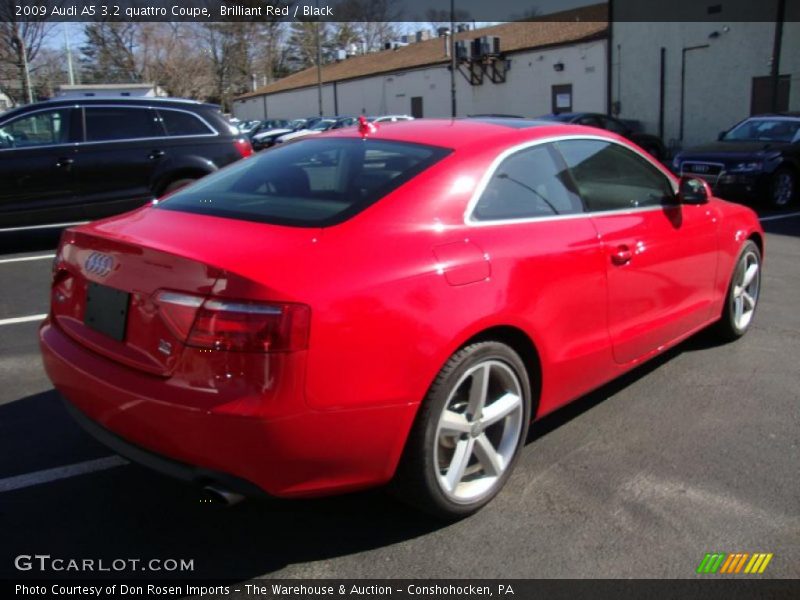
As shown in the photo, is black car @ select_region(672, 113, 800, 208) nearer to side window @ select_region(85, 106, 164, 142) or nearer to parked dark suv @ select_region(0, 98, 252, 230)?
parked dark suv @ select_region(0, 98, 252, 230)

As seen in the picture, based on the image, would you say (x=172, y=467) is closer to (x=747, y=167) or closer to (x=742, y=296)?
(x=742, y=296)

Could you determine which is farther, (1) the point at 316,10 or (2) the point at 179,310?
(1) the point at 316,10

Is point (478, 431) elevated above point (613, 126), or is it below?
below

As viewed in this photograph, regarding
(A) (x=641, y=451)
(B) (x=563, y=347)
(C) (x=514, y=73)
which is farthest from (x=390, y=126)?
(C) (x=514, y=73)

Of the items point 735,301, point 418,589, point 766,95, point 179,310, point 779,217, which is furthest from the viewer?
point 766,95

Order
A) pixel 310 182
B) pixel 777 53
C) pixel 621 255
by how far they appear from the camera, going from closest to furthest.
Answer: pixel 310 182 < pixel 621 255 < pixel 777 53

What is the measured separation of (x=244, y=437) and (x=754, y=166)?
1140 centimetres

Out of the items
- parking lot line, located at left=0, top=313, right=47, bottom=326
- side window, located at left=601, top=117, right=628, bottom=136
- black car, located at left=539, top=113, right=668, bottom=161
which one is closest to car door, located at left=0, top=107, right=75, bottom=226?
parking lot line, located at left=0, top=313, right=47, bottom=326

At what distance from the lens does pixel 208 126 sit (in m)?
9.37

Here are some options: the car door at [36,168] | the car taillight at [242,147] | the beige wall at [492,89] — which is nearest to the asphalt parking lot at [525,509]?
the car door at [36,168]

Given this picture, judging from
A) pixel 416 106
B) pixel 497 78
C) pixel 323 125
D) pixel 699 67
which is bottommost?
pixel 323 125

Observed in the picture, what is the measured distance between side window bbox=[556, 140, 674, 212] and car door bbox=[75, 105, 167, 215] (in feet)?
21.6

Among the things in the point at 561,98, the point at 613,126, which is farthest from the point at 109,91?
the point at 561,98

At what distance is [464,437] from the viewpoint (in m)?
2.91
